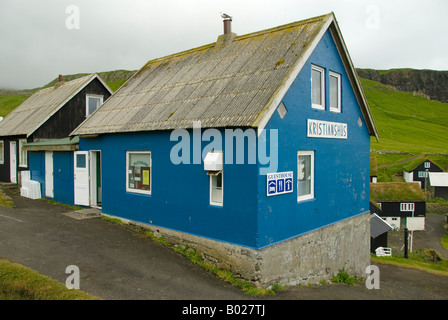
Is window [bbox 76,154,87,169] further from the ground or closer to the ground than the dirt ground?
further from the ground

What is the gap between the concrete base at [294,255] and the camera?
7957 mm

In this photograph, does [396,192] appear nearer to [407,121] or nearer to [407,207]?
[407,207]

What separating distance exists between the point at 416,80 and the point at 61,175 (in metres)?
164

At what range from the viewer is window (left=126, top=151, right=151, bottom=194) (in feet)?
34.7

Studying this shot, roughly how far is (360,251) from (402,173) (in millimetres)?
58737

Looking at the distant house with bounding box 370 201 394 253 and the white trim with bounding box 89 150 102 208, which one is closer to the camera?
the white trim with bounding box 89 150 102 208

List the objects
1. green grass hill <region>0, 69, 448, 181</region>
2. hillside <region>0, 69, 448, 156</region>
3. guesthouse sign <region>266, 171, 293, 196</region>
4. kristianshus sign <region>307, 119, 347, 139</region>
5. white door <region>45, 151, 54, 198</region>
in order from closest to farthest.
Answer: guesthouse sign <region>266, 171, 293, 196</region> → kristianshus sign <region>307, 119, 347, 139</region> → white door <region>45, 151, 54, 198</region> → green grass hill <region>0, 69, 448, 181</region> → hillside <region>0, 69, 448, 156</region>

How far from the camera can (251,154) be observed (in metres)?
7.87

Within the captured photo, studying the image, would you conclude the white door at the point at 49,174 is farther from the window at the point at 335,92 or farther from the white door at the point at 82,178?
the window at the point at 335,92

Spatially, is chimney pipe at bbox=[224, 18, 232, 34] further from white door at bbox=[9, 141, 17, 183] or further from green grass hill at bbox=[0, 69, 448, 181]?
green grass hill at bbox=[0, 69, 448, 181]

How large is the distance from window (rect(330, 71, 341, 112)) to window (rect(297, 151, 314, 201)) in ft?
7.32

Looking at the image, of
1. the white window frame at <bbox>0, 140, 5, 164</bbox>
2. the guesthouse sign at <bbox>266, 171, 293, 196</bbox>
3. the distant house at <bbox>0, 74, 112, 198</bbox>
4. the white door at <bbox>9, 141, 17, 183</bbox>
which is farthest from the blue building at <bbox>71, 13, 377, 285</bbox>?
the white window frame at <bbox>0, 140, 5, 164</bbox>

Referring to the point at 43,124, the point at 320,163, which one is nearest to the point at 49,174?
the point at 43,124

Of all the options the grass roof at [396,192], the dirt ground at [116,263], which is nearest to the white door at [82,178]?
the dirt ground at [116,263]
